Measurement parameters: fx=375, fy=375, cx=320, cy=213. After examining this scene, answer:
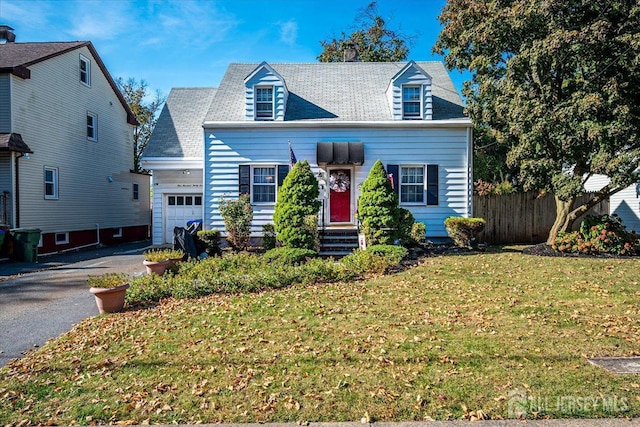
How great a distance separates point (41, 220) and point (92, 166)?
160 inches

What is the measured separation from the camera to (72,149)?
1639cm

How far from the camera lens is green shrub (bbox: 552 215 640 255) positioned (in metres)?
10.9

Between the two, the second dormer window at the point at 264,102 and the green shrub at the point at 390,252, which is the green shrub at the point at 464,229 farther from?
the second dormer window at the point at 264,102

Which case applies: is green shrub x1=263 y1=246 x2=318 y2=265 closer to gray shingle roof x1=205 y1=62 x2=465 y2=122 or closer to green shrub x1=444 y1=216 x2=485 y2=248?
green shrub x1=444 y1=216 x2=485 y2=248

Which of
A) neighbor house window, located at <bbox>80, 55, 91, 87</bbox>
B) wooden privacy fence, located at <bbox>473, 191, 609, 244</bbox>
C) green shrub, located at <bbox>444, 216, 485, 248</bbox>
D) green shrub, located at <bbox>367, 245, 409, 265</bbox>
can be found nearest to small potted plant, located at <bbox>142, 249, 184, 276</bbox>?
green shrub, located at <bbox>367, 245, 409, 265</bbox>

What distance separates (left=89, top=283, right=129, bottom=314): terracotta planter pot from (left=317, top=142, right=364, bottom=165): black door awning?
8.15m

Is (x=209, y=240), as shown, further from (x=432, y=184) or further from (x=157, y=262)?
(x=432, y=184)

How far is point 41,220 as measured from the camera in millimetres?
14445

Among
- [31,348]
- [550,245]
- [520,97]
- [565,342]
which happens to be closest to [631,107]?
[520,97]

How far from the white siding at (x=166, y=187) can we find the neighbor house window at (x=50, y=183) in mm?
3939

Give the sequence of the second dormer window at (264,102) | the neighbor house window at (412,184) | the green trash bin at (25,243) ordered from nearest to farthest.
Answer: the green trash bin at (25,243) → the second dormer window at (264,102) → the neighbor house window at (412,184)

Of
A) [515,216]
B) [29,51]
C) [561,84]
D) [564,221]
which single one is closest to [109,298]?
[564,221]

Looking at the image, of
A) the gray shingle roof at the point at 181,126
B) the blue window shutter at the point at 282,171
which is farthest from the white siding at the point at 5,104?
the blue window shutter at the point at 282,171

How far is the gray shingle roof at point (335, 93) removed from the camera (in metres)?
13.9
